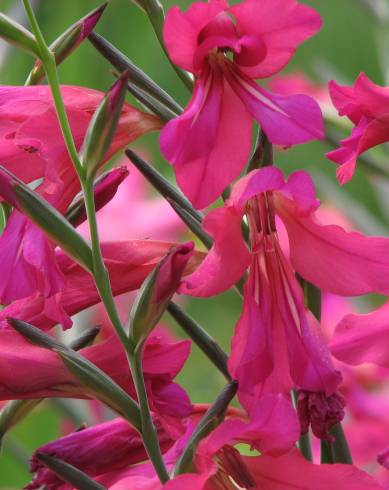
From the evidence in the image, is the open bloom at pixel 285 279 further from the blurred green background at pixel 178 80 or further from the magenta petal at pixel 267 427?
the blurred green background at pixel 178 80

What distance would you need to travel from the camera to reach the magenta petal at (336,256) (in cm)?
51

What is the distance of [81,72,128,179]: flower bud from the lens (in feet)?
1.44

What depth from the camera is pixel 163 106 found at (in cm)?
55

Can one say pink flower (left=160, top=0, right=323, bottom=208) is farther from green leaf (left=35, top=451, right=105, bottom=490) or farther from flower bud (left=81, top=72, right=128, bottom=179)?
green leaf (left=35, top=451, right=105, bottom=490)

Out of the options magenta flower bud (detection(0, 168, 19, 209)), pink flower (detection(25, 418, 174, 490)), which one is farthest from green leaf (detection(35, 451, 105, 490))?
magenta flower bud (detection(0, 168, 19, 209))

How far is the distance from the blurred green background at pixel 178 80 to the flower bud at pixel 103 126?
0.54m

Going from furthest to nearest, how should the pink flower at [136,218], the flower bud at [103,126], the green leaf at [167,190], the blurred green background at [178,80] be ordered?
the pink flower at [136,218] → the blurred green background at [178,80] → the green leaf at [167,190] → the flower bud at [103,126]

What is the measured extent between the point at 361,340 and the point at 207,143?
0.42ft

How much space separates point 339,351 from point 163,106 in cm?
15


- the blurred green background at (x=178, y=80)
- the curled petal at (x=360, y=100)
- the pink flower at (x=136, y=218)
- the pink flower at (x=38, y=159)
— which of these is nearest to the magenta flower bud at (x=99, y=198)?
the pink flower at (x=38, y=159)

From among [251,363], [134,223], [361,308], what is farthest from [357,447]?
[134,223]

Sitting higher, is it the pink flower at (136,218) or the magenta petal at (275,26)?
the magenta petal at (275,26)

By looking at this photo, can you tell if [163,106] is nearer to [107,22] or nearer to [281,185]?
[281,185]

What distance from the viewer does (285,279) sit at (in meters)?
0.53
